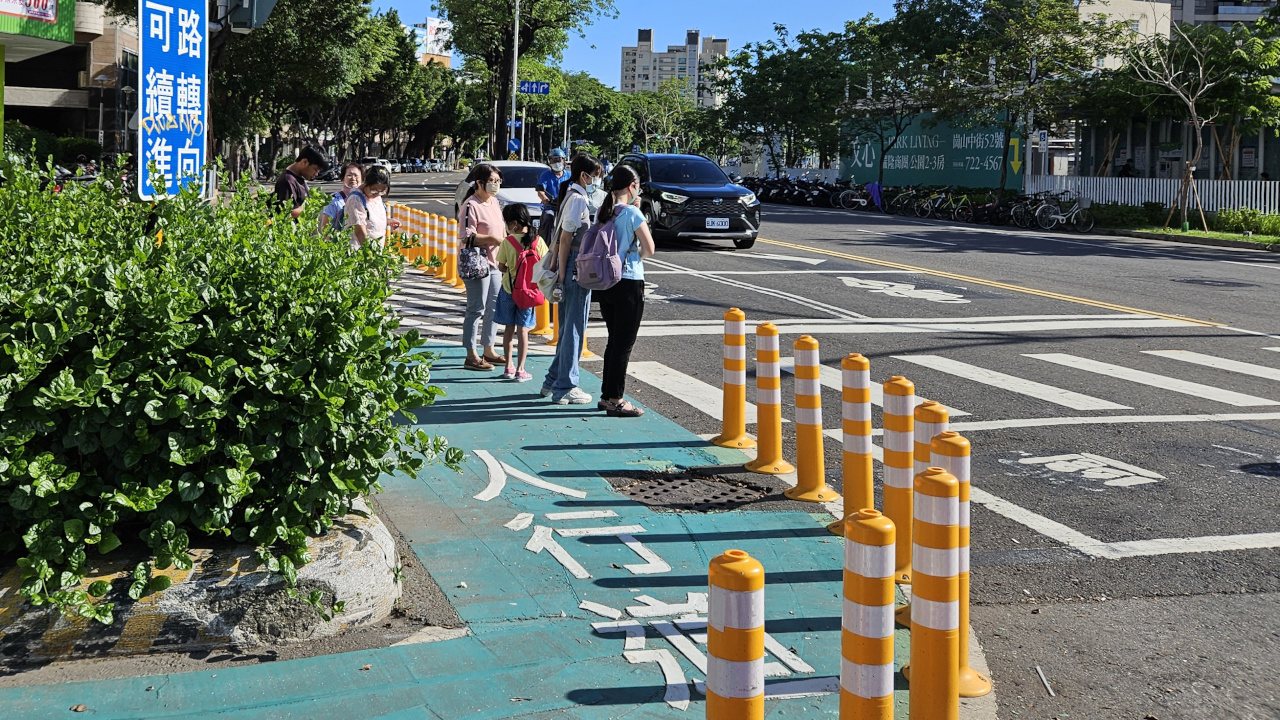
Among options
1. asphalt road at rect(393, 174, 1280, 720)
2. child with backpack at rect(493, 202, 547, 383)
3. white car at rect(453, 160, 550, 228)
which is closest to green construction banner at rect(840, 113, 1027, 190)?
white car at rect(453, 160, 550, 228)

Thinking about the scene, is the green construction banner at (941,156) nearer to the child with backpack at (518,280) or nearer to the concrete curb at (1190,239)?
the concrete curb at (1190,239)

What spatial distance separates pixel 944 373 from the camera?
10.0 metres

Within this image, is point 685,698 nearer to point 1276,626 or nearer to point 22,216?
point 1276,626

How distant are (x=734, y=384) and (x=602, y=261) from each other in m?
1.31

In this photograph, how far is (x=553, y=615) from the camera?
465 cm

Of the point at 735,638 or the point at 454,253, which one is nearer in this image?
the point at 735,638

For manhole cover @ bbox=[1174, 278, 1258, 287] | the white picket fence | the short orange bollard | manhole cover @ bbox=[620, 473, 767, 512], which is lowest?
manhole cover @ bbox=[620, 473, 767, 512]

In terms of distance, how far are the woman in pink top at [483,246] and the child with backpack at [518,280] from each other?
0.18m

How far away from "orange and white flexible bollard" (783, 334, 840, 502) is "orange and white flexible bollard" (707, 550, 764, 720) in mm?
3175

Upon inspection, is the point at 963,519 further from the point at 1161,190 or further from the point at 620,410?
the point at 1161,190

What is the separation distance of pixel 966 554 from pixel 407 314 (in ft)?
33.3

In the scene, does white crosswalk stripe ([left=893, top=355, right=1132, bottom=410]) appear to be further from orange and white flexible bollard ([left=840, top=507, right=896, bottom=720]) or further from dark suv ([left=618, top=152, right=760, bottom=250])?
dark suv ([left=618, top=152, right=760, bottom=250])

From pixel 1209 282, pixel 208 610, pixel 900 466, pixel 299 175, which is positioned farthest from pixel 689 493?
pixel 1209 282

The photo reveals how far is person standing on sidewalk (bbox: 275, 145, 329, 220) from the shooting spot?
9.30 metres
